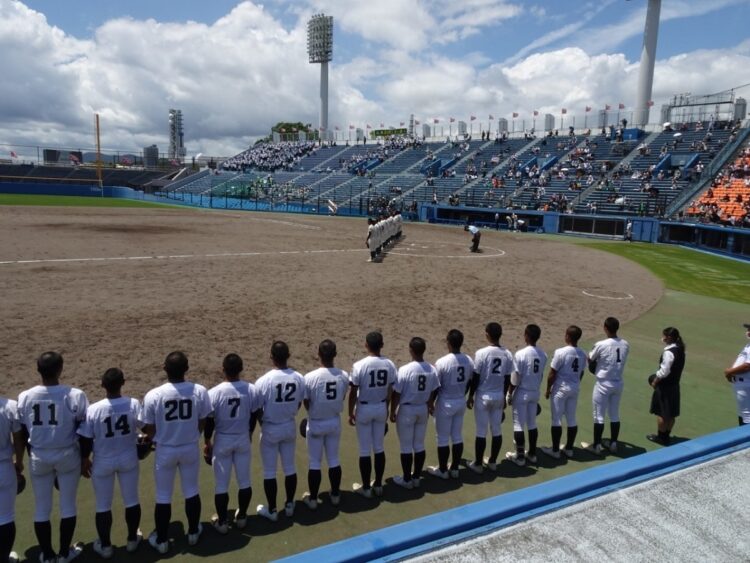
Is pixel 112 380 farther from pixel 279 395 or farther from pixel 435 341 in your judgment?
pixel 435 341

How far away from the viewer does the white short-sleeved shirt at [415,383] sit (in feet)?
20.0

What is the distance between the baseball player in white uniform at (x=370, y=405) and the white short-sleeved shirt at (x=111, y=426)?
2.32 meters

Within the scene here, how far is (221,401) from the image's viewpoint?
5203mm

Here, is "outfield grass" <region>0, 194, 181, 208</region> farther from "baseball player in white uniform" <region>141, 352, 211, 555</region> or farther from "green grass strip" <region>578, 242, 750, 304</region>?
"baseball player in white uniform" <region>141, 352, 211, 555</region>

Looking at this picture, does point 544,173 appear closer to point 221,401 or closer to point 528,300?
point 528,300

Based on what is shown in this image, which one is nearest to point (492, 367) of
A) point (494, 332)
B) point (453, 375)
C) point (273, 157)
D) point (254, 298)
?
point (494, 332)

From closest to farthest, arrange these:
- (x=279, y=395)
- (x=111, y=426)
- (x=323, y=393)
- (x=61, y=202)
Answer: (x=111, y=426)
(x=279, y=395)
(x=323, y=393)
(x=61, y=202)

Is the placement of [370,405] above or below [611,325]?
below

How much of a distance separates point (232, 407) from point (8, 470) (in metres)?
1.99

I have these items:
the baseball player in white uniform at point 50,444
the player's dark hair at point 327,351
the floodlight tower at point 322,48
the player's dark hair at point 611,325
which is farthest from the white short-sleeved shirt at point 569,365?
the floodlight tower at point 322,48

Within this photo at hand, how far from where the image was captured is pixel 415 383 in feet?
20.0

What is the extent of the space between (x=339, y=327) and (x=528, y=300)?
7164 mm

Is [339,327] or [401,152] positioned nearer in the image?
[339,327]

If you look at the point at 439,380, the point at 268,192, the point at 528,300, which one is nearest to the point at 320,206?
the point at 268,192
